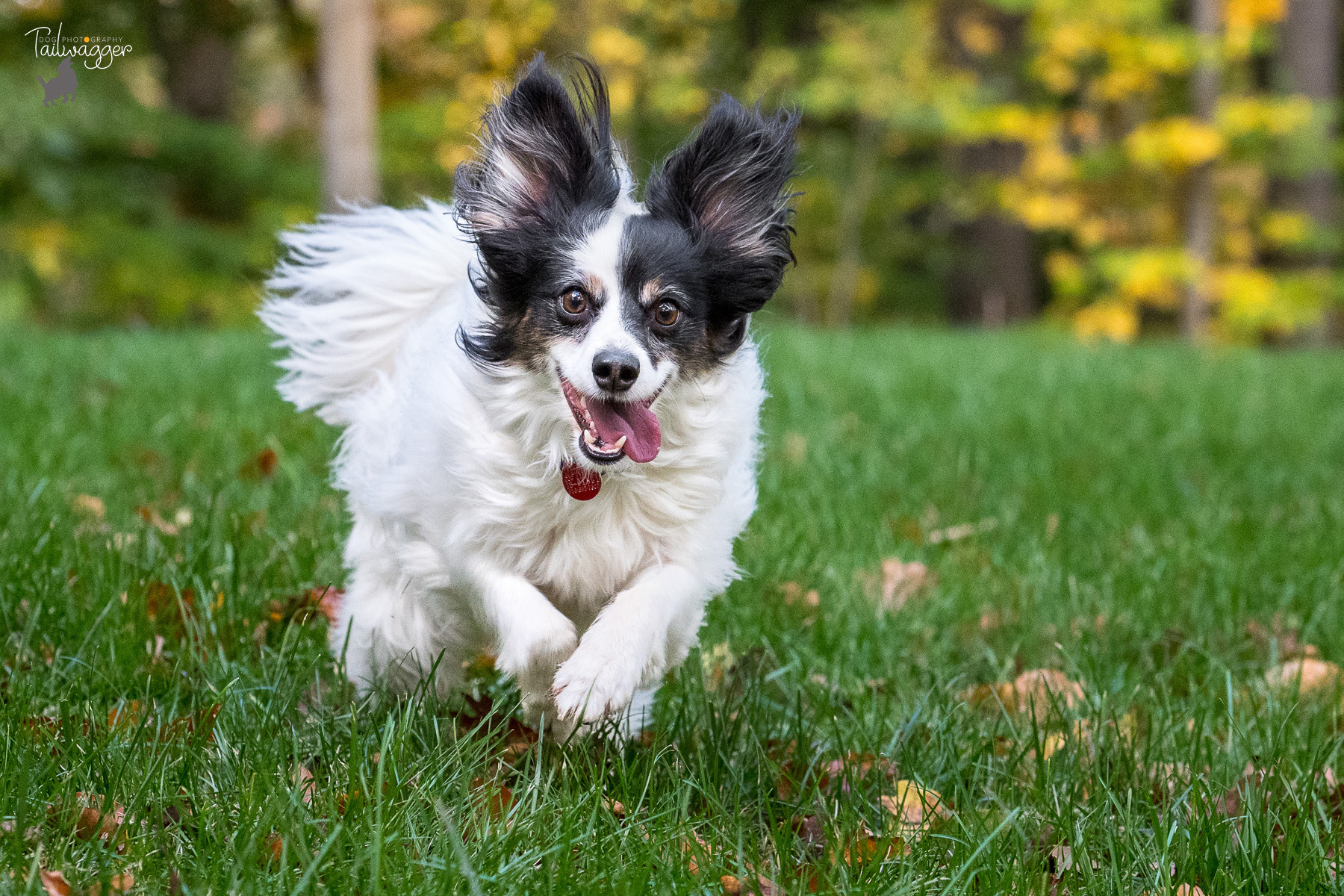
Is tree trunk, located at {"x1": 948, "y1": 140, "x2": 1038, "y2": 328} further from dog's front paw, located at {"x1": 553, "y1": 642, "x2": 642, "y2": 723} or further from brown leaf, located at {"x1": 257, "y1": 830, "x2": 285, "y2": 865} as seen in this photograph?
brown leaf, located at {"x1": 257, "y1": 830, "x2": 285, "y2": 865}

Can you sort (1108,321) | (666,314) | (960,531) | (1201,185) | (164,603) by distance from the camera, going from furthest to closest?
(1108,321) < (1201,185) < (960,531) < (164,603) < (666,314)

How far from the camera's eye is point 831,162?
18.5 m

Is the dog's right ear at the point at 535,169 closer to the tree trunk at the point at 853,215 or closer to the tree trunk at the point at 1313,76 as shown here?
the tree trunk at the point at 853,215

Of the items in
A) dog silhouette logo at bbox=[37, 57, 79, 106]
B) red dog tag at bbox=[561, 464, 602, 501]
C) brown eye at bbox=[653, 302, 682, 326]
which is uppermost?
dog silhouette logo at bbox=[37, 57, 79, 106]

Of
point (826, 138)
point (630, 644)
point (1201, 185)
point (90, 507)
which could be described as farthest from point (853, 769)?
point (826, 138)

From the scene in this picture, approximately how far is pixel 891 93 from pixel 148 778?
601 inches

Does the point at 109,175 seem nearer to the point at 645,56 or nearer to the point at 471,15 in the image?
the point at 471,15

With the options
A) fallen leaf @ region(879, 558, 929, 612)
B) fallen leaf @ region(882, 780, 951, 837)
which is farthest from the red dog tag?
fallen leaf @ region(879, 558, 929, 612)

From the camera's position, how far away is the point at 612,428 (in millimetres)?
2521

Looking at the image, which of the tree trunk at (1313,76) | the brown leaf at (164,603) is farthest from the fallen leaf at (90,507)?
the tree trunk at (1313,76)

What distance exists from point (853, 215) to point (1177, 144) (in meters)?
5.10

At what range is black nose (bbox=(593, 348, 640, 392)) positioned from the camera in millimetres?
2406

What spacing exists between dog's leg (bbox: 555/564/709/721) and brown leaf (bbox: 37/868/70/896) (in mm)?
878

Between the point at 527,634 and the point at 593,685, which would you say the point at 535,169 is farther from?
the point at 593,685
